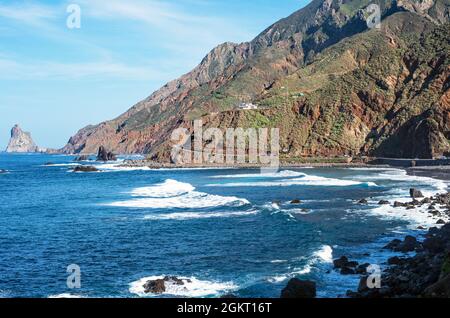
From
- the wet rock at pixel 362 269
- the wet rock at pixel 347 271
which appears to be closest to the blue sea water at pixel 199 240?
the wet rock at pixel 347 271

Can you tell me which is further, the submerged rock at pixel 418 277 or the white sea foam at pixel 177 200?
the white sea foam at pixel 177 200

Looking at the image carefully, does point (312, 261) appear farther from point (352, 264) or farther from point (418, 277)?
point (418, 277)

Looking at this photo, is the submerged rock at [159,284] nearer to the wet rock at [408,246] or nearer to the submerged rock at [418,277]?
the submerged rock at [418,277]

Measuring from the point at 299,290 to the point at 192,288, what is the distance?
5671mm

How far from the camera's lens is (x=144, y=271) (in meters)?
27.0

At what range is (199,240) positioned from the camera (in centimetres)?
3500

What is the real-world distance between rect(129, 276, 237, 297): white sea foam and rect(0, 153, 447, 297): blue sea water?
51 millimetres

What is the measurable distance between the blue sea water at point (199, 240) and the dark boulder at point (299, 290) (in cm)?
152

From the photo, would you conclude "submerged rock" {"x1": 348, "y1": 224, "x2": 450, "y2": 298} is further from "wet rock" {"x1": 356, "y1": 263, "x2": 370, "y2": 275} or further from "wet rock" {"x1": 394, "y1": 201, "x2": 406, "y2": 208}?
"wet rock" {"x1": 394, "y1": 201, "x2": 406, "y2": 208}

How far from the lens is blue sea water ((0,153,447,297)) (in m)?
24.6

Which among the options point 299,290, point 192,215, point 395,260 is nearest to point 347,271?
point 395,260

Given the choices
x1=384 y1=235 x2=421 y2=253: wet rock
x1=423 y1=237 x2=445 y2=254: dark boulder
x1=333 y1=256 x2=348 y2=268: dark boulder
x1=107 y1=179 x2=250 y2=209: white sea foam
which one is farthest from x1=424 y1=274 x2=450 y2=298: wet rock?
x1=107 y1=179 x2=250 y2=209: white sea foam

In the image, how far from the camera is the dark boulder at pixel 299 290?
66.1 feet
